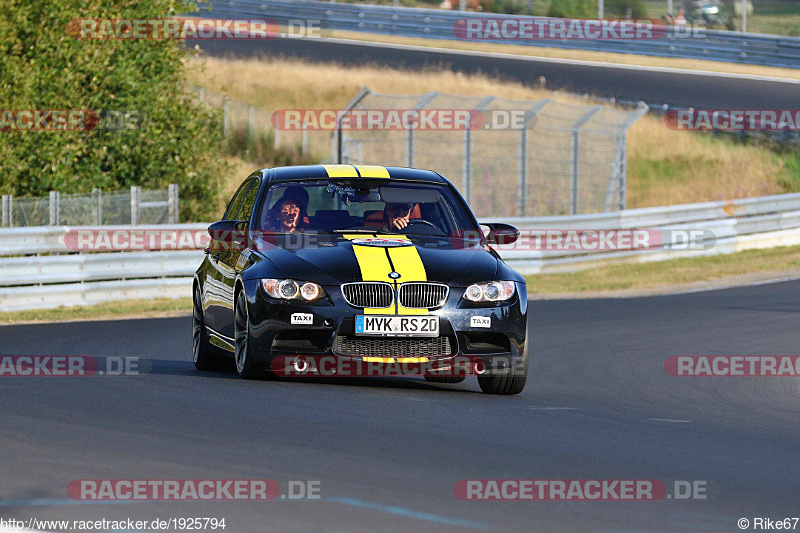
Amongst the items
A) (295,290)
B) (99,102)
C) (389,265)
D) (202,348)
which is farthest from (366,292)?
(99,102)

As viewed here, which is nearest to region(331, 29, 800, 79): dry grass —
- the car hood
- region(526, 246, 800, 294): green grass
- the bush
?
region(526, 246, 800, 294): green grass

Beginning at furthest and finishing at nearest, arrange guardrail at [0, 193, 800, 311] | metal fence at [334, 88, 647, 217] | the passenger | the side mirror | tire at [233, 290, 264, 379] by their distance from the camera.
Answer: metal fence at [334, 88, 647, 217] < guardrail at [0, 193, 800, 311] < the side mirror < the passenger < tire at [233, 290, 264, 379]

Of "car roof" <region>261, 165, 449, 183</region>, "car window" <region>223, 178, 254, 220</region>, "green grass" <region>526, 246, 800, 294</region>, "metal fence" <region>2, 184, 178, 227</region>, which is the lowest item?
"green grass" <region>526, 246, 800, 294</region>

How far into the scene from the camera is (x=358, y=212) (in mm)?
10844

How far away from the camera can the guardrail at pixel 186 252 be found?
19.0 metres

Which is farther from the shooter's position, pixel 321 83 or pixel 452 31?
pixel 452 31

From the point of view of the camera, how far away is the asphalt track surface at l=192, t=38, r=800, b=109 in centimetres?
3666

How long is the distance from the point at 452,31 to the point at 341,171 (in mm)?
36580

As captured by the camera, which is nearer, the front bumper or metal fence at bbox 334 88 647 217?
the front bumper

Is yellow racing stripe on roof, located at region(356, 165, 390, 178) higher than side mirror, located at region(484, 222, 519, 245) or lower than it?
higher

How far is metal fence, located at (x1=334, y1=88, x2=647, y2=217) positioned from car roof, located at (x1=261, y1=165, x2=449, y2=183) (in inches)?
563

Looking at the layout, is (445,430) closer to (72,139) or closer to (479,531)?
(479,531)

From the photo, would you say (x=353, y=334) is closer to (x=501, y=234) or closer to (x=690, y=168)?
(x=501, y=234)

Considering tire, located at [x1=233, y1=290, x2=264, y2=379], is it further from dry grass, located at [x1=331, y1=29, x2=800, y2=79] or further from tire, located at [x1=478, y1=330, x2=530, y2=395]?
dry grass, located at [x1=331, y1=29, x2=800, y2=79]
